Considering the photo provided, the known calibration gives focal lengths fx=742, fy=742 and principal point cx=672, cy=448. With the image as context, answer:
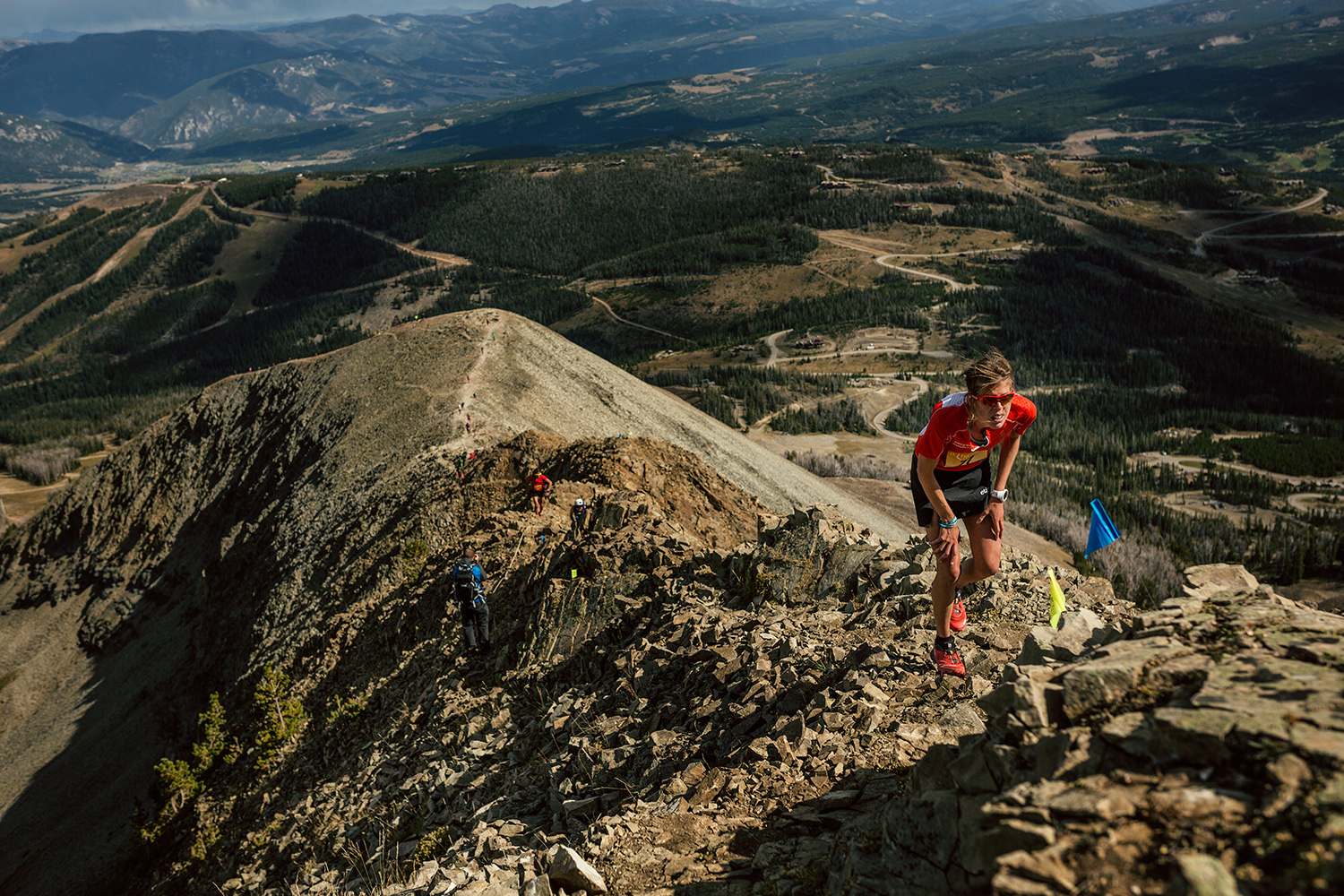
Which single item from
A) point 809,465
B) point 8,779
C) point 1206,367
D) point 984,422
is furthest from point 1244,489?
point 8,779

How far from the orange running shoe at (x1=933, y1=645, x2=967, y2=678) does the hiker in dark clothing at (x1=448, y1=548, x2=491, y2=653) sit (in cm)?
987

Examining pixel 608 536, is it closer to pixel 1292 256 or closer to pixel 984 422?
pixel 984 422

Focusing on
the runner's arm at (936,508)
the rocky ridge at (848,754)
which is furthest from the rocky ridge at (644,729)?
the runner's arm at (936,508)

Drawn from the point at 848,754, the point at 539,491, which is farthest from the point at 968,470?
the point at 539,491

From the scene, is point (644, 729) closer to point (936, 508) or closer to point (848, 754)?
point (848, 754)

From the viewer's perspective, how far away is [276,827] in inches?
591

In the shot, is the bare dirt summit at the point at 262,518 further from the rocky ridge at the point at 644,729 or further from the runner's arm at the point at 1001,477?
the runner's arm at the point at 1001,477

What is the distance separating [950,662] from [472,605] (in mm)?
10265

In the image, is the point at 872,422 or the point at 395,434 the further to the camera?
the point at 872,422

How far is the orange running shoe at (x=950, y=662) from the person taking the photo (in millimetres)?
9609

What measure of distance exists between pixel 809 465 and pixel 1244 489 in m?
54.0

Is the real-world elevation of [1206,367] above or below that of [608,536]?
below

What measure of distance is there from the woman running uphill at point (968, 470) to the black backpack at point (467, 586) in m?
9.90

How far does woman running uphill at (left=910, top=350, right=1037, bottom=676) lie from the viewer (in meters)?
8.53
